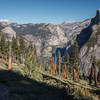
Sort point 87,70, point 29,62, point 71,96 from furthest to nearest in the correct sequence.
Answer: point 87,70
point 29,62
point 71,96

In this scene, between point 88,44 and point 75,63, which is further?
point 88,44

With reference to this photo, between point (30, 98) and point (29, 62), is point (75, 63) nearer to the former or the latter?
point (29, 62)

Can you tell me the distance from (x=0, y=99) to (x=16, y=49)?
2454 inches

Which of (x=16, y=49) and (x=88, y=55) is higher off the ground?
(x=16, y=49)

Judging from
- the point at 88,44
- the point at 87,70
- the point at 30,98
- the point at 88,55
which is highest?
the point at 30,98

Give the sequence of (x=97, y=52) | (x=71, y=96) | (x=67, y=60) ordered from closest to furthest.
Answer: (x=71, y=96) → (x=67, y=60) → (x=97, y=52)

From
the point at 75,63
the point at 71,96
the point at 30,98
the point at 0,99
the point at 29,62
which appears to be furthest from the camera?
the point at 75,63

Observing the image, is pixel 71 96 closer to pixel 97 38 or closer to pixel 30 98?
pixel 30 98

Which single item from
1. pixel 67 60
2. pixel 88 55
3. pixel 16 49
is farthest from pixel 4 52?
pixel 88 55

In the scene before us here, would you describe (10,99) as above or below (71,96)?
above

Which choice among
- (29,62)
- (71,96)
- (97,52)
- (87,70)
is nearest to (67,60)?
(29,62)

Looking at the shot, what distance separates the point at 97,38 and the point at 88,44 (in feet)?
48.0

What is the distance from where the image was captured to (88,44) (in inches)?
7377

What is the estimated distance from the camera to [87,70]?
503ft
